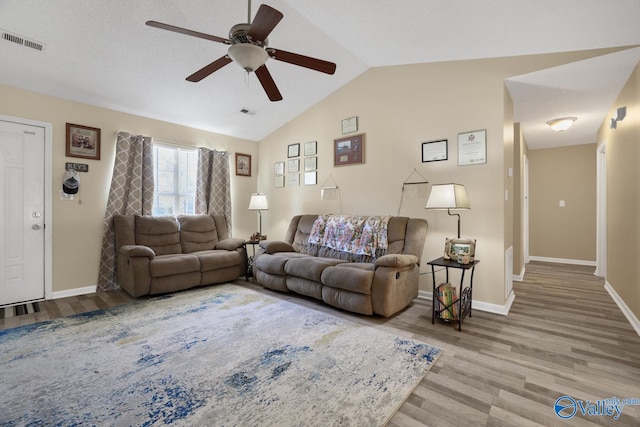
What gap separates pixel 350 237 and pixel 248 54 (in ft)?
7.81

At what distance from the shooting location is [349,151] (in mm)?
4266

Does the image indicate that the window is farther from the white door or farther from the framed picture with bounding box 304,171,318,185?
the framed picture with bounding box 304,171,318,185

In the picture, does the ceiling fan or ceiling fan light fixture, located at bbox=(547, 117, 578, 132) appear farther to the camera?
ceiling fan light fixture, located at bbox=(547, 117, 578, 132)

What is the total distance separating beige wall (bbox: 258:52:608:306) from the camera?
3.07 metres

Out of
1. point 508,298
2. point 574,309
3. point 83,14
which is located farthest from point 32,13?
point 574,309

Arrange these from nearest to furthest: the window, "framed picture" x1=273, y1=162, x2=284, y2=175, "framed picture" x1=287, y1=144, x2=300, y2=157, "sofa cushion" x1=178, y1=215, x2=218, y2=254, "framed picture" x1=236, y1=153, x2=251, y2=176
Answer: "sofa cushion" x1=178, y1=215, x2=218, y2=254 < the window < "framed picture" x1=287, y1=144, x2=300, y2=157 < "framed picture" x1=273, y1=162, x2=284, y2=175 < "framed picture" x1=236, y1=153, x2=251, y2=176

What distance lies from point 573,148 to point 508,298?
4.31 meters

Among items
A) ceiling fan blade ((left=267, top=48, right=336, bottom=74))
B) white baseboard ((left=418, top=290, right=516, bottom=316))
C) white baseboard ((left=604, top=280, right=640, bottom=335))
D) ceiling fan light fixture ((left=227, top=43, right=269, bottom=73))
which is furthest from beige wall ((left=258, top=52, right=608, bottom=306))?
ceiling fan light fixture ((left=227, top=43, right=269, bottom=73))

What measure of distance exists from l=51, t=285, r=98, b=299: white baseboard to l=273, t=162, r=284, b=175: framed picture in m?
3.15

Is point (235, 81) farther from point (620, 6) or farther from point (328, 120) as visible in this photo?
point (620, 6)

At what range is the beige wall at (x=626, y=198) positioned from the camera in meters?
2.62

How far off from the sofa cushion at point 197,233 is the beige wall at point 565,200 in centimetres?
633

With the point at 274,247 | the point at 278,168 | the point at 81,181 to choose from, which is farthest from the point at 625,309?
the point at 81,181

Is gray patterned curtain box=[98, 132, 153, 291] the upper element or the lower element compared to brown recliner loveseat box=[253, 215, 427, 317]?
upper
